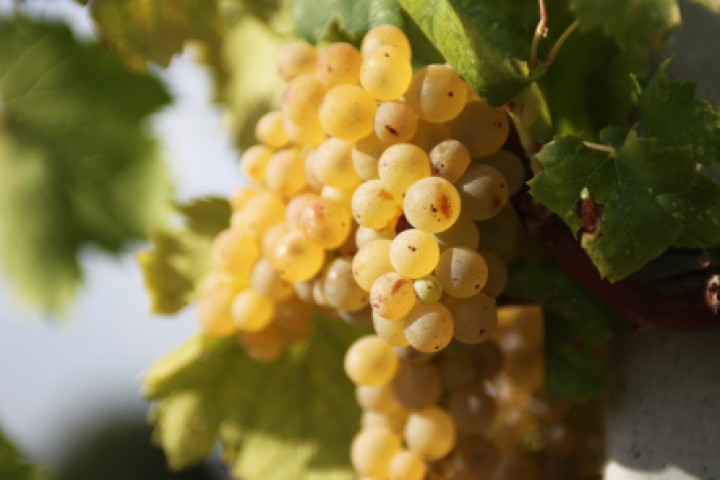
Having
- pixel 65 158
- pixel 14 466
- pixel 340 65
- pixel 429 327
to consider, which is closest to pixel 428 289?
pixel 429 327

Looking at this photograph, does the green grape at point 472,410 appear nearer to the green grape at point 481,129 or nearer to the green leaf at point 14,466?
the green grape at point 481,129

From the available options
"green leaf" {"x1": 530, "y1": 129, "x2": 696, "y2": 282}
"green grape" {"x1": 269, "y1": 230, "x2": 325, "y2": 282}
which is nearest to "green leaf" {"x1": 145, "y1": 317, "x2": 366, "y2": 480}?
"green grape" {"x1": 269, "y1": 230, "x2": 325, "y2": 282}

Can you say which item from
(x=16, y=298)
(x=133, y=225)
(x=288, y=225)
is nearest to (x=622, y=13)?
(x=288, y=225)

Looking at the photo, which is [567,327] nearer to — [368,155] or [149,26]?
[368,155]

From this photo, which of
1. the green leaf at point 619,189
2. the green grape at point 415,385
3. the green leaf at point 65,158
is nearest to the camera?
the green leaf at point 619,189

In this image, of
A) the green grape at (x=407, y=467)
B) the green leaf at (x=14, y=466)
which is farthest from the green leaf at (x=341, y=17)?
the green leaf at (x=14, y=466)

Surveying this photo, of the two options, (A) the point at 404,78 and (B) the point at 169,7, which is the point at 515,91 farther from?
(B) the point at 169,7


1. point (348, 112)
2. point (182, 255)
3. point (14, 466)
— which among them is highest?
point (348, 112)
